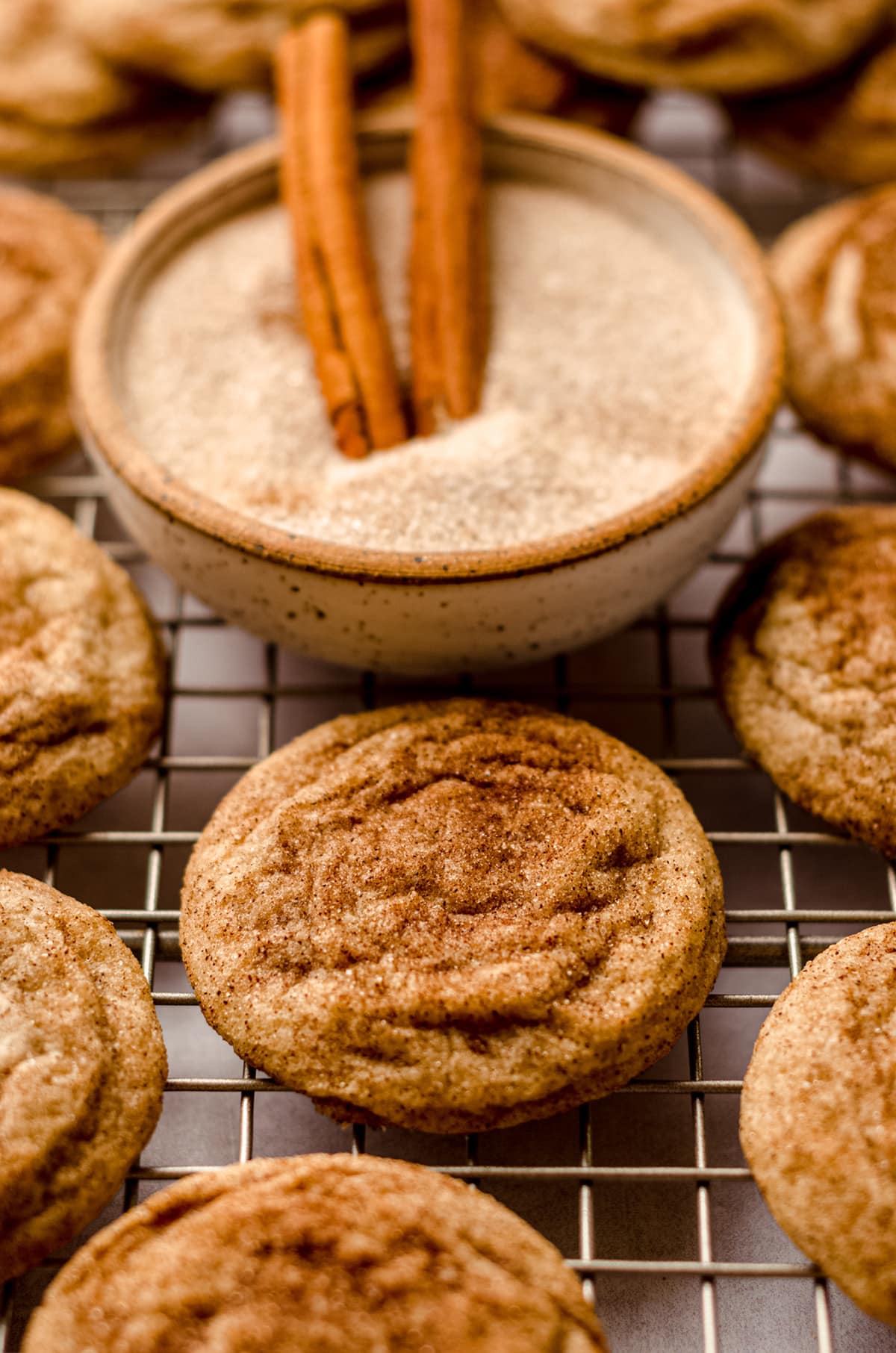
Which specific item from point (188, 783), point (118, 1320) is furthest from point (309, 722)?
point (118, 1320)

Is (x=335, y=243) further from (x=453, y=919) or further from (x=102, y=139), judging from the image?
(x=453, y=919)

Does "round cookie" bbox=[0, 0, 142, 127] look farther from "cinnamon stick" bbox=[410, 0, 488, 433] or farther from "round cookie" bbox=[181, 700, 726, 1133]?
"round cookie" bbox=[181, 700, 726, 1133]

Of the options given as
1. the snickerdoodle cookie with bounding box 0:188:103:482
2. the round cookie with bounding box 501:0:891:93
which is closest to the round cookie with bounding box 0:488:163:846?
the snickerdoodle cookie with bounding box 0:188:103:482

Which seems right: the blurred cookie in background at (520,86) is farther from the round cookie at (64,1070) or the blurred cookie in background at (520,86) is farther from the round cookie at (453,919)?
the round cookie at (64,1070)

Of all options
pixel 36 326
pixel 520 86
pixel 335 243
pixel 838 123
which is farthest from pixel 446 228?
pixel 838 123

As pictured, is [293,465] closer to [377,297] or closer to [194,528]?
[194,528]
